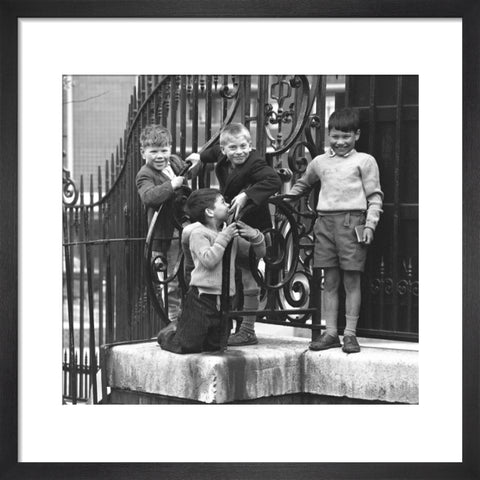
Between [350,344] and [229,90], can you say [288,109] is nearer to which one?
[229,90]

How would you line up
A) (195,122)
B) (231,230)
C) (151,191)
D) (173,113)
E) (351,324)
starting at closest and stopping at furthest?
(231,230), (351,324), (151,191), (195,122), (173,113)

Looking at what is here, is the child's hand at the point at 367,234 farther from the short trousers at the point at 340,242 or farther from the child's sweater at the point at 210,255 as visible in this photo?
the child's sweater at the point at 210,255

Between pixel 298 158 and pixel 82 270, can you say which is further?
pixel 82 270

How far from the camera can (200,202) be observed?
6.07 meters

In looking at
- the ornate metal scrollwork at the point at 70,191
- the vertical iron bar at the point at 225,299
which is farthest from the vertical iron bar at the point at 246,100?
the ornate metal scrollwork at the point at 70,191

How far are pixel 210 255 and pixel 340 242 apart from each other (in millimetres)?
653

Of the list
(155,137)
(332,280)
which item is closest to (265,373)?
(332,280)

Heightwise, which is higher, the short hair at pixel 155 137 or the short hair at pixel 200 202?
the short hair at pixel 155 137

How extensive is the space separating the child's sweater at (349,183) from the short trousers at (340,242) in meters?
0.04

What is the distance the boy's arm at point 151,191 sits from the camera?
6258 millimetres

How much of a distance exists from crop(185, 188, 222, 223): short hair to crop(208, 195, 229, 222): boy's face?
0.02m

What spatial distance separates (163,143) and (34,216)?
972 mm

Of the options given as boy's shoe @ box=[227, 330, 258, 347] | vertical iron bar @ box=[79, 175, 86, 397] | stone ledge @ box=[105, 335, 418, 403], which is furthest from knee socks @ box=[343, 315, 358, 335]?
vertical iron bar @ box=[79, 175, 86, 397]
